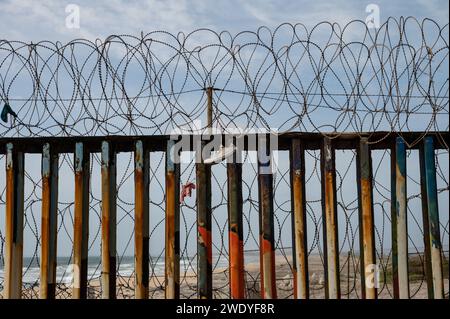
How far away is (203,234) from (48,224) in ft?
5.09

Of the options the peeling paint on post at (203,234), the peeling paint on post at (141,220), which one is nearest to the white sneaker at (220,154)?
the peeling paint on post at (203,234)

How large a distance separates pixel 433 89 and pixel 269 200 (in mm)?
1833

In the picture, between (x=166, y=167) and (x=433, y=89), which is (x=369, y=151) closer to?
(x=433, y=89)

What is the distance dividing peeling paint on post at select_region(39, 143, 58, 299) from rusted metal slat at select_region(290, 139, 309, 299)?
7.81 ft

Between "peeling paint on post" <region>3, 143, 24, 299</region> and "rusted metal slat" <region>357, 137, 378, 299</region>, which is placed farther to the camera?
"peeling paint on post" <region>3, 143, 24, 299</region>

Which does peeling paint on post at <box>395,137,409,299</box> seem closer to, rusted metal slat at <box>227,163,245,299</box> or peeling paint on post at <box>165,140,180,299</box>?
rusted metal slat at <box>227,163,245,299</box>

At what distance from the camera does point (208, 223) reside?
18.5ft

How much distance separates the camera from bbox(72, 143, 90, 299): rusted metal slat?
5.67 meters

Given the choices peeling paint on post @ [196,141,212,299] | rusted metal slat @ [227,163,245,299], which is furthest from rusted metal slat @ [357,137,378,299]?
peeling paint on post @ [196,141,212,299]

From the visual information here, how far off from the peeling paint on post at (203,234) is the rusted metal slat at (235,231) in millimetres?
206

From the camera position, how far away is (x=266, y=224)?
5.58 meters

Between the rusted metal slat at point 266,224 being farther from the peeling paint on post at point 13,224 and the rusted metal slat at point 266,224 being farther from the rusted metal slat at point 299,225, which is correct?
the peeling paint on post at point 13,224

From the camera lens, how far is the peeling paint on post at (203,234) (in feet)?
18.3
